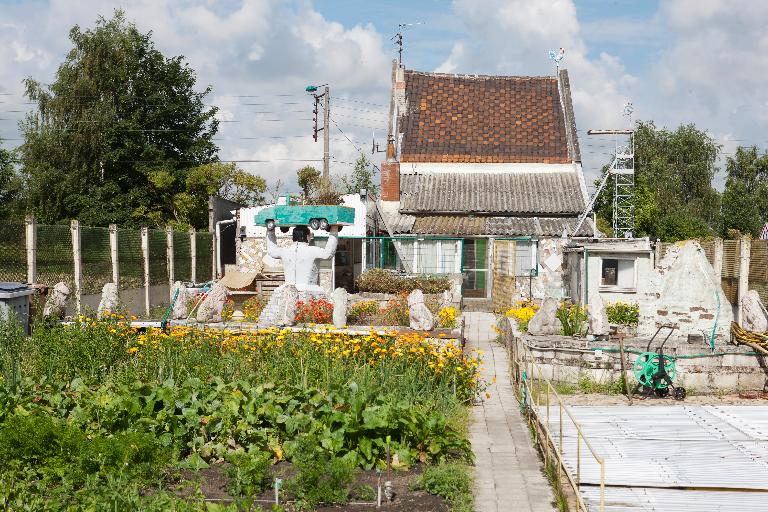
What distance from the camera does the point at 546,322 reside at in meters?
14.1

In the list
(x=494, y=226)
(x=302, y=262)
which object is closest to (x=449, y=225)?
(x=494, y=226)

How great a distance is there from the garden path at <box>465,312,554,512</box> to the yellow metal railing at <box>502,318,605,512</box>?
194 mm

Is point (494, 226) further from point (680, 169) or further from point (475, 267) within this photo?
point (680, 169)

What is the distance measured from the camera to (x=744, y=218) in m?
50.0

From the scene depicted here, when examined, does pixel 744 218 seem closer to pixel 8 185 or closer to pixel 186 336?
pixel 8 185

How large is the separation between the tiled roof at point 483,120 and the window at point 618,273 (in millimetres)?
12232

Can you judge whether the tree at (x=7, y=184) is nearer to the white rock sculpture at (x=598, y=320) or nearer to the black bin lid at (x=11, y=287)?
the black bin lid at (x=11, y=287)

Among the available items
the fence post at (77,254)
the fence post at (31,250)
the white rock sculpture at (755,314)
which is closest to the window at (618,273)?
the white rock sculpture at (755,314)

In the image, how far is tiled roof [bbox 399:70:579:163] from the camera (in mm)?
31734

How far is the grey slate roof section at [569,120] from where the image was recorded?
31.4 meters

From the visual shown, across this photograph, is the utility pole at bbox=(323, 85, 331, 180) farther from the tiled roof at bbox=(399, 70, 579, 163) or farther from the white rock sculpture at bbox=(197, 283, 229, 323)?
the white rock sculpture at bbox=(197, 283, 229, 323)

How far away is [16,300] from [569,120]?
24.1 metres

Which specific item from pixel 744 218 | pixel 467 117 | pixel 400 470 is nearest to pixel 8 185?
pixel 467 117

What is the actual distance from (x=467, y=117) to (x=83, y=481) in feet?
92.3
